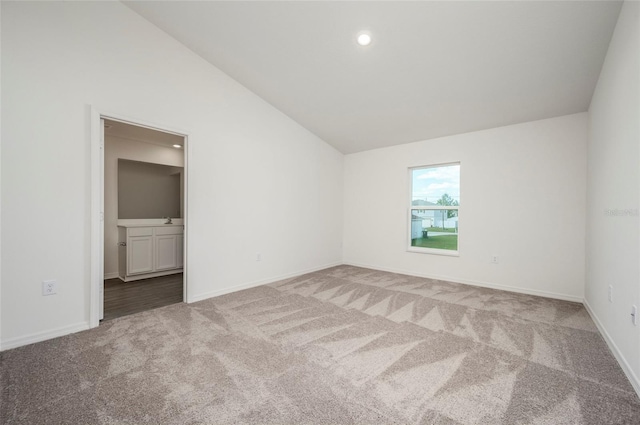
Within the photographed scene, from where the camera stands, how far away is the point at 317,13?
2537 millimetres

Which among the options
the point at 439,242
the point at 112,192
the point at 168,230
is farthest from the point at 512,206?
the point at 112,192

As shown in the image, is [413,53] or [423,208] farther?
[423,208]

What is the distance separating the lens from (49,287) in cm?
236

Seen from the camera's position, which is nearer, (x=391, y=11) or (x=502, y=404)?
(x=502, y=404)

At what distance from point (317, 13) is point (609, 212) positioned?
10.1 feet

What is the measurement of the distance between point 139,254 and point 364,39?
14.7 feet

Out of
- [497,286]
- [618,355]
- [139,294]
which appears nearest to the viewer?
[618,355]

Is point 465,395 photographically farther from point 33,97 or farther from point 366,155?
point 366,155

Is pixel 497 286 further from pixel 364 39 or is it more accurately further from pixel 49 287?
pixel 49 287

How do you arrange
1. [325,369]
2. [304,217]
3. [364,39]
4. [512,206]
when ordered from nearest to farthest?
[325,369] < [364,39] < [512,206] < [304,217]

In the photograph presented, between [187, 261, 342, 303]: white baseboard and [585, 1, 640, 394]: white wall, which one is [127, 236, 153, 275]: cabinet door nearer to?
[187, 261, 342, 303]: white baseboard

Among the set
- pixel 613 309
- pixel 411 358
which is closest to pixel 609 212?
pixel 613 309

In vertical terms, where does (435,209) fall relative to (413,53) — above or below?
below

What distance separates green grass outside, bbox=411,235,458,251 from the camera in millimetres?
4408
